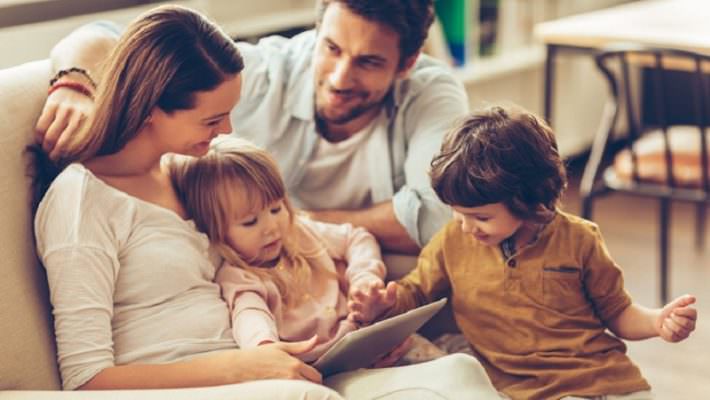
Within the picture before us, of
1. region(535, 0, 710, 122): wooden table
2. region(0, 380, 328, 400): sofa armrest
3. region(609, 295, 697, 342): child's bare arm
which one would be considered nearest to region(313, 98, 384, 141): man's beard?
region(609, 295, 697, 342): child's bare arm

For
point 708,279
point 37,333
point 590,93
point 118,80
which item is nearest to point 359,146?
point 118,80

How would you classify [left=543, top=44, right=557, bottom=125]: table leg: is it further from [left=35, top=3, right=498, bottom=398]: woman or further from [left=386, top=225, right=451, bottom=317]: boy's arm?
[left=35, top=3, right=498, bottom=398]: woman

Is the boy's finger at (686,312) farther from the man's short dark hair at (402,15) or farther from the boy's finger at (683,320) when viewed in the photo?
the man's short dark hair at (402,15)

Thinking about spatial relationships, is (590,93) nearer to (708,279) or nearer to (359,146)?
(708,279)

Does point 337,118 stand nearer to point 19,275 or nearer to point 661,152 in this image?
point 19,275

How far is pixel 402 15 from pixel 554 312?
2.12ft

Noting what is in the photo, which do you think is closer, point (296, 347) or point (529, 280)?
point (296, 347)

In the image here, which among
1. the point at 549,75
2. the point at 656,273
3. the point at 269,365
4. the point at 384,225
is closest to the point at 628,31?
the point at 549,75

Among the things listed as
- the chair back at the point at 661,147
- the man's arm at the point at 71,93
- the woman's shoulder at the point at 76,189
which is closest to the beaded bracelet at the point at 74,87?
the man's arm at the point at 71,93

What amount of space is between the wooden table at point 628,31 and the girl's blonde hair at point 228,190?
136cm

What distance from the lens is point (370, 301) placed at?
5.08ft

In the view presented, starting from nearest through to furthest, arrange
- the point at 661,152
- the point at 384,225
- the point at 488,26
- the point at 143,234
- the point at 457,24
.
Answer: the point at 143,234 → the point at 384,225 → the point at 661,152 → the point at 457,24 → the point at 488,26

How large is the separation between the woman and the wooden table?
1.53 m

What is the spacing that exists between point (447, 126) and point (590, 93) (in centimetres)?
282
